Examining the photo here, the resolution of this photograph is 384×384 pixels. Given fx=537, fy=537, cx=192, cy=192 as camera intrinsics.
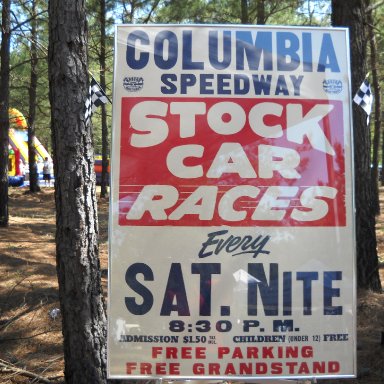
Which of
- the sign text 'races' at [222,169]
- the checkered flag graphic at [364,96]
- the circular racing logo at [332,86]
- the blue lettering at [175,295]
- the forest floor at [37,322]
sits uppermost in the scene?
the checkered flag graphic at [364,96]

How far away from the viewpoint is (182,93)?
2.47 metres

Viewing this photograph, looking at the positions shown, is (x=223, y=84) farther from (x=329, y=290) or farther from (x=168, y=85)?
(x=329, y=290)

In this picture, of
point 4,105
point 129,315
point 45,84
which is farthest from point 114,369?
point 45,84

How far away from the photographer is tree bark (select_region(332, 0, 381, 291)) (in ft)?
21.0

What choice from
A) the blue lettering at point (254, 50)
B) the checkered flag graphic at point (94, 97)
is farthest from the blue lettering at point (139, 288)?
the checkered flag graphic at point (94, 97)

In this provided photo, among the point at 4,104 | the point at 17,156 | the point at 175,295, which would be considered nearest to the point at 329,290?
the point at 175,295

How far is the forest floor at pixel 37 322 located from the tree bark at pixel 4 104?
7.08 feet

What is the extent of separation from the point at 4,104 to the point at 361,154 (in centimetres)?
868

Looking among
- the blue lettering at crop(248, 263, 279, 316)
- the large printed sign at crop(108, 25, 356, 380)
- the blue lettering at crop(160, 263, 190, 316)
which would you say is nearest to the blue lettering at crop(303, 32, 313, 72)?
the large printed sign at crop(108, 25, 356, 380)

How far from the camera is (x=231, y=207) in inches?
96.6

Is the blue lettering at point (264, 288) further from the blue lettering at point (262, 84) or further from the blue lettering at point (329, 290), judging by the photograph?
the blue lettering at point (262, 84)

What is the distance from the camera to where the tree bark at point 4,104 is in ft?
38.9

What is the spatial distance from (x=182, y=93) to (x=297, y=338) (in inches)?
48.9

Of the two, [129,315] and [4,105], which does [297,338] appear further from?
[4,105]
